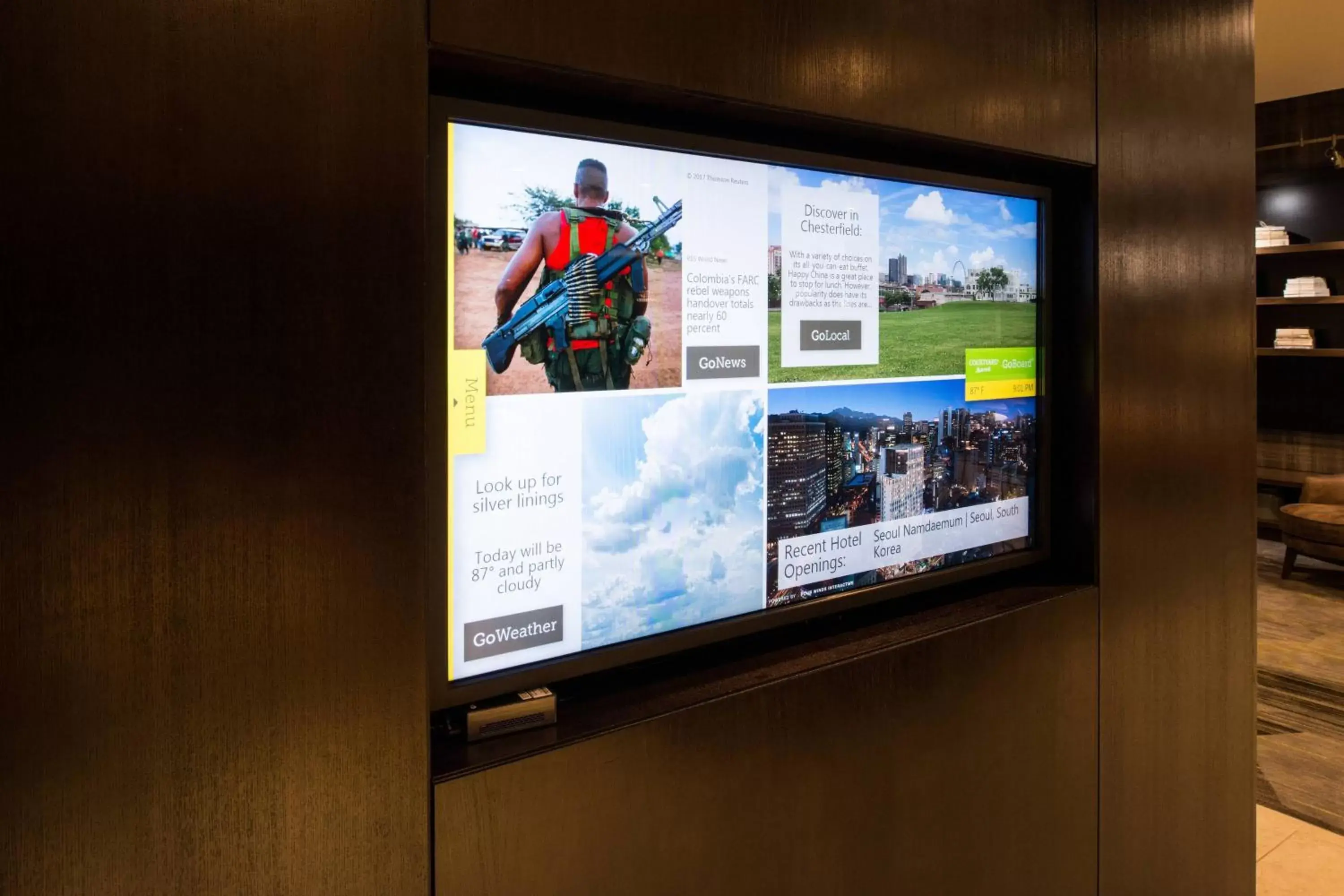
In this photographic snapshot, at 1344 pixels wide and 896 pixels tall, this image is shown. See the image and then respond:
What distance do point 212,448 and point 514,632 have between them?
457 millimetres

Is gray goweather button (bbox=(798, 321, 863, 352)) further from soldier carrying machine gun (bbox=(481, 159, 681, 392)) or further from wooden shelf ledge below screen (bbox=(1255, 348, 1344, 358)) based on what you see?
wooden shelf ledge below screen (bbox=(1255, 348, 1344, 358))

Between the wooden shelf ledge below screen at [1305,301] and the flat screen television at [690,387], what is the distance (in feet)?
18.3

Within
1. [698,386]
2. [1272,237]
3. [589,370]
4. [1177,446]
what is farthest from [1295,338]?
[589,370]

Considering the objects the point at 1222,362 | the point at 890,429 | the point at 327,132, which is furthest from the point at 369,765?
the point at 1222,362

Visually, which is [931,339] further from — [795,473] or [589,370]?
[589,370]

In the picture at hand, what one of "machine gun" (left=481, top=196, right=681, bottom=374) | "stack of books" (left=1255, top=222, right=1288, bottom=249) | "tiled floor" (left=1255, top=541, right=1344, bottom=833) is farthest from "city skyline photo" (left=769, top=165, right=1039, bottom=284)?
"stack of books" (left=1255, top=222, right=1288, bottom=249)

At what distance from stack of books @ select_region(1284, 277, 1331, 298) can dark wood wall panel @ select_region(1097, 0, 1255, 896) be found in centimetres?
489

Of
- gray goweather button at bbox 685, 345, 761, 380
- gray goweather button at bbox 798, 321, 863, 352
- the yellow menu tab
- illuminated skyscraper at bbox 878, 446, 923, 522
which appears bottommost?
illuminated skyscraper at bbox 878, 446, 923, 522

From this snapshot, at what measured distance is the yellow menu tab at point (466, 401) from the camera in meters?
1.15

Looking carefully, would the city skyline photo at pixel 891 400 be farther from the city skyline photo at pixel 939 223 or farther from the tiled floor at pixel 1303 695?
the tiled floor at pixel 1303 695

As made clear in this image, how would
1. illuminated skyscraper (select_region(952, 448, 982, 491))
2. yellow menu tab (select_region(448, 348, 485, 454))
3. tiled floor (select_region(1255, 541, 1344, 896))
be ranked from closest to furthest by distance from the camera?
yellow menu tab (select_region(448, 348, 485, 454)) → illuminated skyscraper (select_region(952, 448, 982, 491)) → tiled floor (select_region(1255, 541, 1344, 896))

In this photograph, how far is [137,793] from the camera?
91 centimetres

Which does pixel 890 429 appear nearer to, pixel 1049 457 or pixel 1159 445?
pixel 1049 457

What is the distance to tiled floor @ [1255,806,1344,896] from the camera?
96.9 inches
